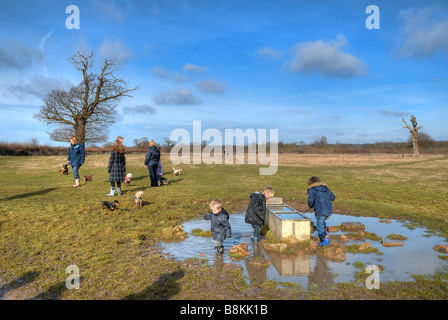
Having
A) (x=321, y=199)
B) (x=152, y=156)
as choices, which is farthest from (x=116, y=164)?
(x=321, y=199)

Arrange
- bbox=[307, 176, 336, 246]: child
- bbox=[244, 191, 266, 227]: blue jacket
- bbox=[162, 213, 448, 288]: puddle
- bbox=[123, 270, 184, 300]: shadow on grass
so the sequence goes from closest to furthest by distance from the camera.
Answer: bbox=[123, 270, 184, 300]: shadow on grass, bbox=[162, 213, 448, 288]: puddle, bbox=[307, 176, 336, 246]: child, bbox=[244, 191, 266, 227]: blue jacket

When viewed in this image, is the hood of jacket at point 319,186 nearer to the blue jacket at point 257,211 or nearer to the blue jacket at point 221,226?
the blue jacket at point 257,211

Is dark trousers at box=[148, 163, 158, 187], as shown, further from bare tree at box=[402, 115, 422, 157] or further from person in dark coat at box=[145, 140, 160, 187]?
bare tree at box=[402, 115, 422, 157]

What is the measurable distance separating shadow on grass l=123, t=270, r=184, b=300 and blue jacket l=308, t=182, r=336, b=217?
12.2 ft

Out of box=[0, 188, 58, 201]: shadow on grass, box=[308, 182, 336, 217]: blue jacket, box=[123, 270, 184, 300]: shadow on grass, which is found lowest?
box=[123, 270, 184, 300]: shadow on grass

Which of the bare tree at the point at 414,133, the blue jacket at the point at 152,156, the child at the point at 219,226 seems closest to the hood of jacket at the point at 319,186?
the child at the point at 219,226

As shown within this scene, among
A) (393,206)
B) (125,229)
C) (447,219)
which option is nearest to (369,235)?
(447,219)

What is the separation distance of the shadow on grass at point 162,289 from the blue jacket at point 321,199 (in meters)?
3.73

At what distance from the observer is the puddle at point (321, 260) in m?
5.39

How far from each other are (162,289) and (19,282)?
2.50 metres

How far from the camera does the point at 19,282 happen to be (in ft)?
16.9

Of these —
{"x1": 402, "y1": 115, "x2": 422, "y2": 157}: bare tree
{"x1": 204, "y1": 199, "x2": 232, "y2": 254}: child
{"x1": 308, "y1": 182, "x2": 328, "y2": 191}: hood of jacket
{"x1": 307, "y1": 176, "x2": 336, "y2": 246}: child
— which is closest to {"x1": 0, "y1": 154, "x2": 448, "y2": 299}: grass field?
{"x1": 204, "y1": 199, "x2": 232, "y2": 254}: child

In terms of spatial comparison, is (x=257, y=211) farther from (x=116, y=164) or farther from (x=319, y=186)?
(x=116, y=164)

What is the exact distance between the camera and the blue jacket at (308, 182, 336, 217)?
7308 millimetres
